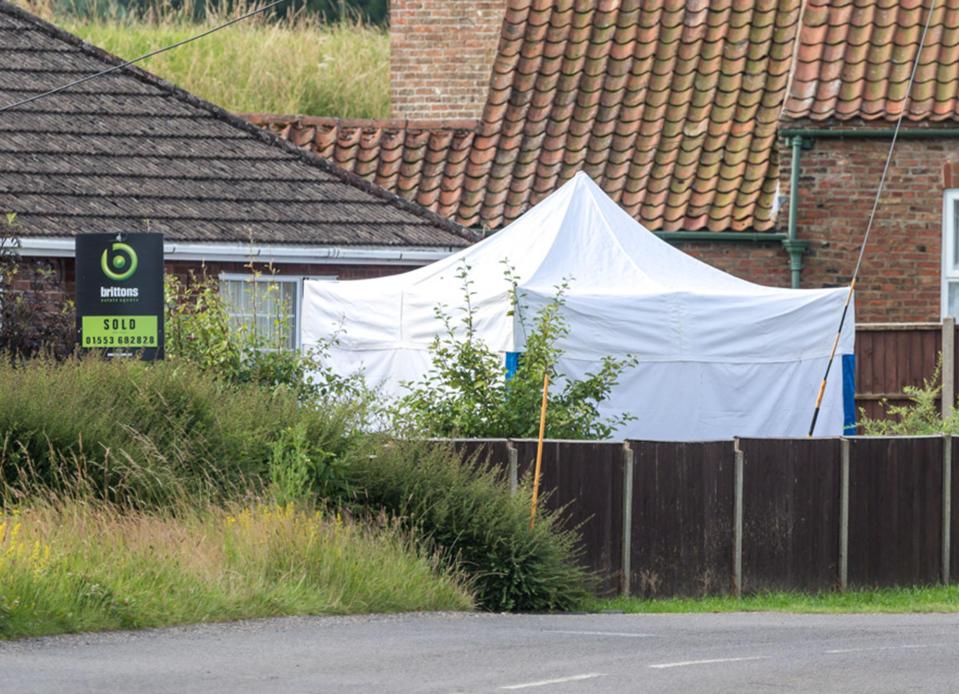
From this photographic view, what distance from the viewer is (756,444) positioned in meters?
16.5

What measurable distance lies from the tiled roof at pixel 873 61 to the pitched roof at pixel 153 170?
199 inches

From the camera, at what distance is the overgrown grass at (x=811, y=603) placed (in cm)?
1576

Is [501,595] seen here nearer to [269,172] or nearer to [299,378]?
[299,378]

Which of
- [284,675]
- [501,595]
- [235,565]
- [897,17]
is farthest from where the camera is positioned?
[897,17]

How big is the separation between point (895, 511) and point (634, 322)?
2.95 m

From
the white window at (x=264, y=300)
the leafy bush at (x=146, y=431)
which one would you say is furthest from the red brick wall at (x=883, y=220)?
the leafy bush at (x=146, y=431)

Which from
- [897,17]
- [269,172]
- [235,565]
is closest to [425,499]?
[235,565]

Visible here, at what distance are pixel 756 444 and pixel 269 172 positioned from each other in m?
7.81

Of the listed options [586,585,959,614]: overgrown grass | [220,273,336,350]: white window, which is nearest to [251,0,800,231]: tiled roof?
[220,273,336,350]: white window

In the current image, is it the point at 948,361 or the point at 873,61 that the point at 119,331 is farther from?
the point at 873,61

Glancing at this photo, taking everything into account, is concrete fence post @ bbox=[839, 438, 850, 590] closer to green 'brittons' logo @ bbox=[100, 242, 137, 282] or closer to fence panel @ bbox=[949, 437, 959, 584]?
fence panel @ bbox=[949, 437, 959, 584]

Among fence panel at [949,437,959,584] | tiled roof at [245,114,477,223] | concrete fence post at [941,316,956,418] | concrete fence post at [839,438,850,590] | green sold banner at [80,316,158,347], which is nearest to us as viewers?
green sold banner at [80,316,158,347]

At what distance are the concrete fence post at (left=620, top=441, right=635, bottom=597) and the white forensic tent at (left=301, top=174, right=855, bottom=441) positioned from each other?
7.09 ft

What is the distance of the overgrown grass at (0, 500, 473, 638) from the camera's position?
11695 millimetres
